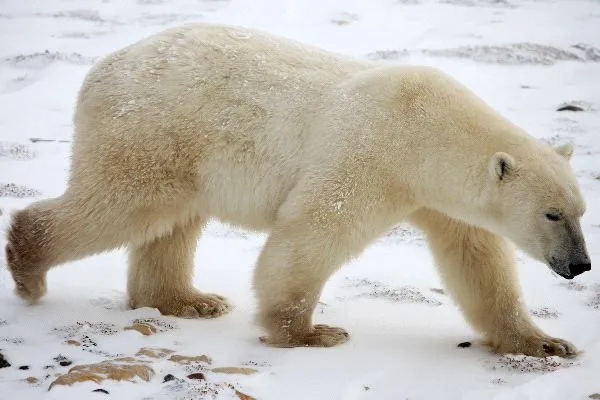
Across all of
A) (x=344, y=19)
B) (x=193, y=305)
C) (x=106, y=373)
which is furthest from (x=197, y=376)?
(x=344, y=19)

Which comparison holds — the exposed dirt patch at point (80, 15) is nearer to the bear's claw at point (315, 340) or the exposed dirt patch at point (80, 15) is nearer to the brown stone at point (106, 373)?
the bear's claw at point (315, 340)

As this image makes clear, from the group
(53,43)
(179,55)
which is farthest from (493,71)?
(179,55)

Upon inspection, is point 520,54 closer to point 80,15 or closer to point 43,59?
point 43,59

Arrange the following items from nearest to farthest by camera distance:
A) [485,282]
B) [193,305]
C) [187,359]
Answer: [187,359] < [485,282] < [193,305]

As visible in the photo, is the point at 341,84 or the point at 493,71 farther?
the point at 493,71

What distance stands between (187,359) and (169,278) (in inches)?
51.3

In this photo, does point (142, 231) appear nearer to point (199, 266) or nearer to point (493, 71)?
point (199, 266)

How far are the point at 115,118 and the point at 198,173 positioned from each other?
612 mm

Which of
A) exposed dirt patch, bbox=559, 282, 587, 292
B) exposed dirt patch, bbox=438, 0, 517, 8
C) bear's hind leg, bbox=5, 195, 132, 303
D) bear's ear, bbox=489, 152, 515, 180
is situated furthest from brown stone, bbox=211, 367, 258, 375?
exposed dirt patch, bbox=438, 0, 517, 8

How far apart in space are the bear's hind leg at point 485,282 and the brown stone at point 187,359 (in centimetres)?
166

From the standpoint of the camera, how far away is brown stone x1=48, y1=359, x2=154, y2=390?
424 centimetres

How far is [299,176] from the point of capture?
211 inches

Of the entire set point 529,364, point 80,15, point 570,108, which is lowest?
point 529,364

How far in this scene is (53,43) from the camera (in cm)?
1320
